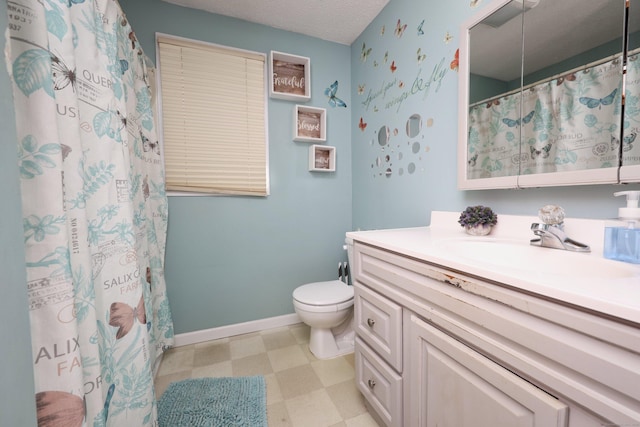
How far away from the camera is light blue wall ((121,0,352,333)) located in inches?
69.4

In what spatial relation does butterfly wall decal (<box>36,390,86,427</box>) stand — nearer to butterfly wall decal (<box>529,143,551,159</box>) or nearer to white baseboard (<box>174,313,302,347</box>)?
white baseboard (<box>174,313,302,347</box>)

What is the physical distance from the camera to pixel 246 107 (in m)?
1.88

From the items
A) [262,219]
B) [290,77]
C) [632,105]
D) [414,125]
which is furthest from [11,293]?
[290,77]

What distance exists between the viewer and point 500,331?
569mm

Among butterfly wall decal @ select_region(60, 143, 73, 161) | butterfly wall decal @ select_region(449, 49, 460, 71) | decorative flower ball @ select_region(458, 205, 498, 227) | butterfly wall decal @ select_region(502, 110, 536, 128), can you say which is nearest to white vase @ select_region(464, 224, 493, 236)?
decorative flower ball @ select_region(458, 205, 498, 227)

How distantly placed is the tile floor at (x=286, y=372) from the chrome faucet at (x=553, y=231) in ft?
3.58

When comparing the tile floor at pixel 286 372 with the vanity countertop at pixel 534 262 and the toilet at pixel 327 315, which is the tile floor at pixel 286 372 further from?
the vanity countertop at pixel 534 262

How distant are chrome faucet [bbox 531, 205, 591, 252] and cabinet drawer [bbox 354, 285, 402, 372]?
1.79 feet

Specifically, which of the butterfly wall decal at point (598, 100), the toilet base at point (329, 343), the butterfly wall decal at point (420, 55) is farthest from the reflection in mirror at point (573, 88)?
the toilet base at point (329, 343)

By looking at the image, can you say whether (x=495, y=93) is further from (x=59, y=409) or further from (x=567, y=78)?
(x=59, y=409)

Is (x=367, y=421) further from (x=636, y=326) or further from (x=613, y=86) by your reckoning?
(x=613, y=86)

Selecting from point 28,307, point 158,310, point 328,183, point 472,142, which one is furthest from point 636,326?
point 158,310

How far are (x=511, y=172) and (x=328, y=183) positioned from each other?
1348mm

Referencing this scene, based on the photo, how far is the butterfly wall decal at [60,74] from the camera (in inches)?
24.8
